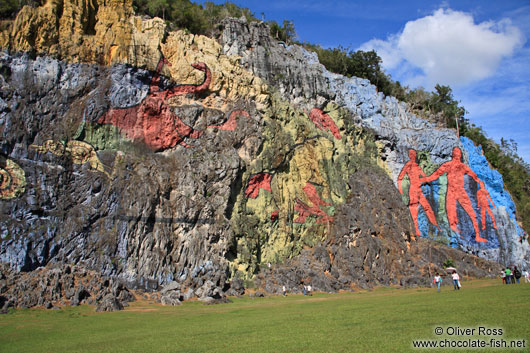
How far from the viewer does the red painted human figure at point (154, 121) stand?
28312 mm

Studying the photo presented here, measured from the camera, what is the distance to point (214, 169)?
28750 mm

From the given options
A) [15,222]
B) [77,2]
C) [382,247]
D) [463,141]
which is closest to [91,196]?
[15,222]

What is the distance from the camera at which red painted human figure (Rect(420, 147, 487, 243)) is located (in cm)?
3934

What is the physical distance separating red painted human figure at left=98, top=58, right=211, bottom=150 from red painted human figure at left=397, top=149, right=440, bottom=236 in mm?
22000

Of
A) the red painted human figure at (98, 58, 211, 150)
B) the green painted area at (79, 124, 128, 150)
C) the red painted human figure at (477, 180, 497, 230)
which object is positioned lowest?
the red painted human figure at (477, 180, 497, 230)

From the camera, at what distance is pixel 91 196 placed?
25281 millimetres

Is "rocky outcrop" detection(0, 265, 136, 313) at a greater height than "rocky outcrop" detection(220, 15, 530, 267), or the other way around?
"rocky outcrop" detection(220, 15, 530, 267)

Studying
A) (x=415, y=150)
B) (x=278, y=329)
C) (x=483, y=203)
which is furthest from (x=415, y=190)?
(x=278, y=329)

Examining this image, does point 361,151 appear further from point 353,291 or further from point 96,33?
point 96,33

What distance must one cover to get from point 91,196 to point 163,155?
5.92 meters

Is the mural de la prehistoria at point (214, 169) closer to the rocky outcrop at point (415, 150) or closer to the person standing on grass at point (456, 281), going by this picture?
the rocky outcrop at point (415, 150)

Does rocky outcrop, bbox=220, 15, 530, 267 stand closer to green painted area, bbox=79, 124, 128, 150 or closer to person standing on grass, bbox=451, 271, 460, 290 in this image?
green painted area, bbox=79, 124, 128, 150

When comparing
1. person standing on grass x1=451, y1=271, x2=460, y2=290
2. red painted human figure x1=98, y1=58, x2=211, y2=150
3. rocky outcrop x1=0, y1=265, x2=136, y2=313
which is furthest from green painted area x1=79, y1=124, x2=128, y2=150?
person standing on grass x1=451, y1=271, x2=460, y2=290

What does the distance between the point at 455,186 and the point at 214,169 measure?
25.6 m
